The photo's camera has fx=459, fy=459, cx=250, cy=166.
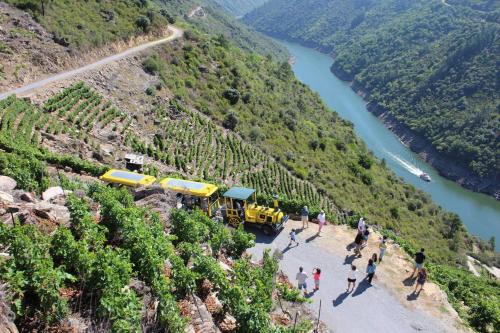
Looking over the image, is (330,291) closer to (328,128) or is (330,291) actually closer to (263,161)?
(263,161)

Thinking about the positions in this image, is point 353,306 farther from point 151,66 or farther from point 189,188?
point 151,66

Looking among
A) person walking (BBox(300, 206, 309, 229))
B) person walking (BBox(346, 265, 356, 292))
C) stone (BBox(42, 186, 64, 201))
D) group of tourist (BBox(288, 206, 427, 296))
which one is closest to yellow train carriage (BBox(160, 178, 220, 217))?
group of tourist (BBox(288, 206, 427, 296))

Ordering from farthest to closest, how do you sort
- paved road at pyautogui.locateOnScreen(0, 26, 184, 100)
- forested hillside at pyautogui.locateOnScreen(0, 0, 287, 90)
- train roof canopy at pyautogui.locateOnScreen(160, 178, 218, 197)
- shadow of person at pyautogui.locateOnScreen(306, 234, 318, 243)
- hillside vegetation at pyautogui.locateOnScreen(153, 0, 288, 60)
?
hillside vegetation at pyautogui.locateOnScreen(153, 0, 288, 60) → forested hillside at pyautogui.locateOnScreen(0, 0, 287, 90) → paved road at pyautogui.locateOnScreen(0, 26, 184, 100) → shadow of person at pyautogui.locateOnScreen(306, 234, 318, 243) → train roof canopy at pyautogui.locateOnScreen(160, 178, 218, 197)

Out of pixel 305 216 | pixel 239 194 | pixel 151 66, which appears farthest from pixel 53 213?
pixel 151 66

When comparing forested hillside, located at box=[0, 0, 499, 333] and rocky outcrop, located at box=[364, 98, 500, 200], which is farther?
rocky outcrop, located at box=[364, 98, 500, 200]

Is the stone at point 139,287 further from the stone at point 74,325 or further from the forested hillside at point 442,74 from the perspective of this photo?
the forested hillside at point 442,74

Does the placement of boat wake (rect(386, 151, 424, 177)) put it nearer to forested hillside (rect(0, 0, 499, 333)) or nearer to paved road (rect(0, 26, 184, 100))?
forested hillside (rect(0, 0, 499, 333))

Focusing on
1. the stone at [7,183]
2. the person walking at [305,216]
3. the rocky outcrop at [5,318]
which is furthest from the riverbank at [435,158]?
the rocky outcrop at [5,318]
